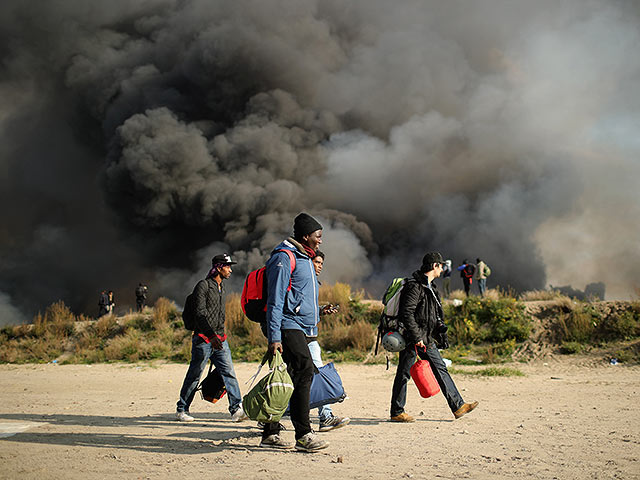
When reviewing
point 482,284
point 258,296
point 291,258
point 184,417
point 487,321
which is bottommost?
point 184,417

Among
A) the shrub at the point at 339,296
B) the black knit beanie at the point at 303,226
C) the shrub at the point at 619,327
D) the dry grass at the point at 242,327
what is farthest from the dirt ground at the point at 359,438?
the shrub at the point at 339,296

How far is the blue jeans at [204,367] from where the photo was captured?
570 cm

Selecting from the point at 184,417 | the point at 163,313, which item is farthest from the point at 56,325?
the point at 184,417

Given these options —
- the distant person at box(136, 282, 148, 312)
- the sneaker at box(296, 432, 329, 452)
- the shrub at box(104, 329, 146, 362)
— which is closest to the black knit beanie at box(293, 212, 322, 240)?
the sneaker at box(296, 432, 329, 452)

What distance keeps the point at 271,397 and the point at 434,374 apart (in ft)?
7.31

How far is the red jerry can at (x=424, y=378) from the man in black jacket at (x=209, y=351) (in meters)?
1.83

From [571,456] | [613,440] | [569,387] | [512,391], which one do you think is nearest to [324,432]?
[571,456]

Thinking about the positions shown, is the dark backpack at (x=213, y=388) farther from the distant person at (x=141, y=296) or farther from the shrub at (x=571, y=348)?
the distant person at (x=141, y=296)

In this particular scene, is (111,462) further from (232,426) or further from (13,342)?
(13,342)

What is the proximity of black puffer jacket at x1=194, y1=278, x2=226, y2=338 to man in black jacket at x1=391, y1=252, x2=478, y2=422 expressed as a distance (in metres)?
1.97

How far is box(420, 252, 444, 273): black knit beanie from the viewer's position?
219 inches

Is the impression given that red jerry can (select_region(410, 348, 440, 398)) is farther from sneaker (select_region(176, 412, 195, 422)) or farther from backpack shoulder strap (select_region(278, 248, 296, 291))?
sneaker (select_region(176, 412, 195, 422))

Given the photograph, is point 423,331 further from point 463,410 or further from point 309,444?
point 309,444

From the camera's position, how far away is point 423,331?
17.9 ft
